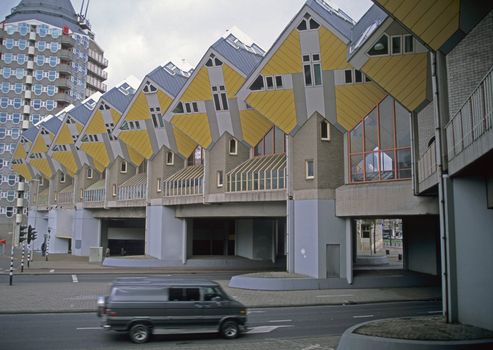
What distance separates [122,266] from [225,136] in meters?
15.6

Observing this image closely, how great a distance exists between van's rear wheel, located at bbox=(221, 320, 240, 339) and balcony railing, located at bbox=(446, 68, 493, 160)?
857cm

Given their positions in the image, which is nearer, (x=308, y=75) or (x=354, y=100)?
(x=354, y=100)

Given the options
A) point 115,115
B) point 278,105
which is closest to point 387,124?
point 278,105

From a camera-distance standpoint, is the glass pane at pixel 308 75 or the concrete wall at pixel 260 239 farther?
the concrete wall at pixel 260 239

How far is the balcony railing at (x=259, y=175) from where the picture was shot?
112ft

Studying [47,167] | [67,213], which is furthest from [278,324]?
[47,167]

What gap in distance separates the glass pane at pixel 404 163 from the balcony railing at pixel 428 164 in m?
3.64

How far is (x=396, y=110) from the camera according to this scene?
28.2m

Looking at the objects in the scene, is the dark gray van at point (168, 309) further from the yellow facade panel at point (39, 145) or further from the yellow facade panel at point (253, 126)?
the yellow facade panel at point (39, 145)

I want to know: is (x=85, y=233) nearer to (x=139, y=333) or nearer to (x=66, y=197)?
(x=66, y=197)

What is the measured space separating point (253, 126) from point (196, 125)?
4.98 metres

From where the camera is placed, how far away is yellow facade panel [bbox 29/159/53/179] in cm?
7301

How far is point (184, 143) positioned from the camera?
46.1 m

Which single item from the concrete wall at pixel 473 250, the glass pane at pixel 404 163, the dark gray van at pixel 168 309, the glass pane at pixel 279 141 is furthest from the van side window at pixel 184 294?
the glass pane at pixel 279 141
